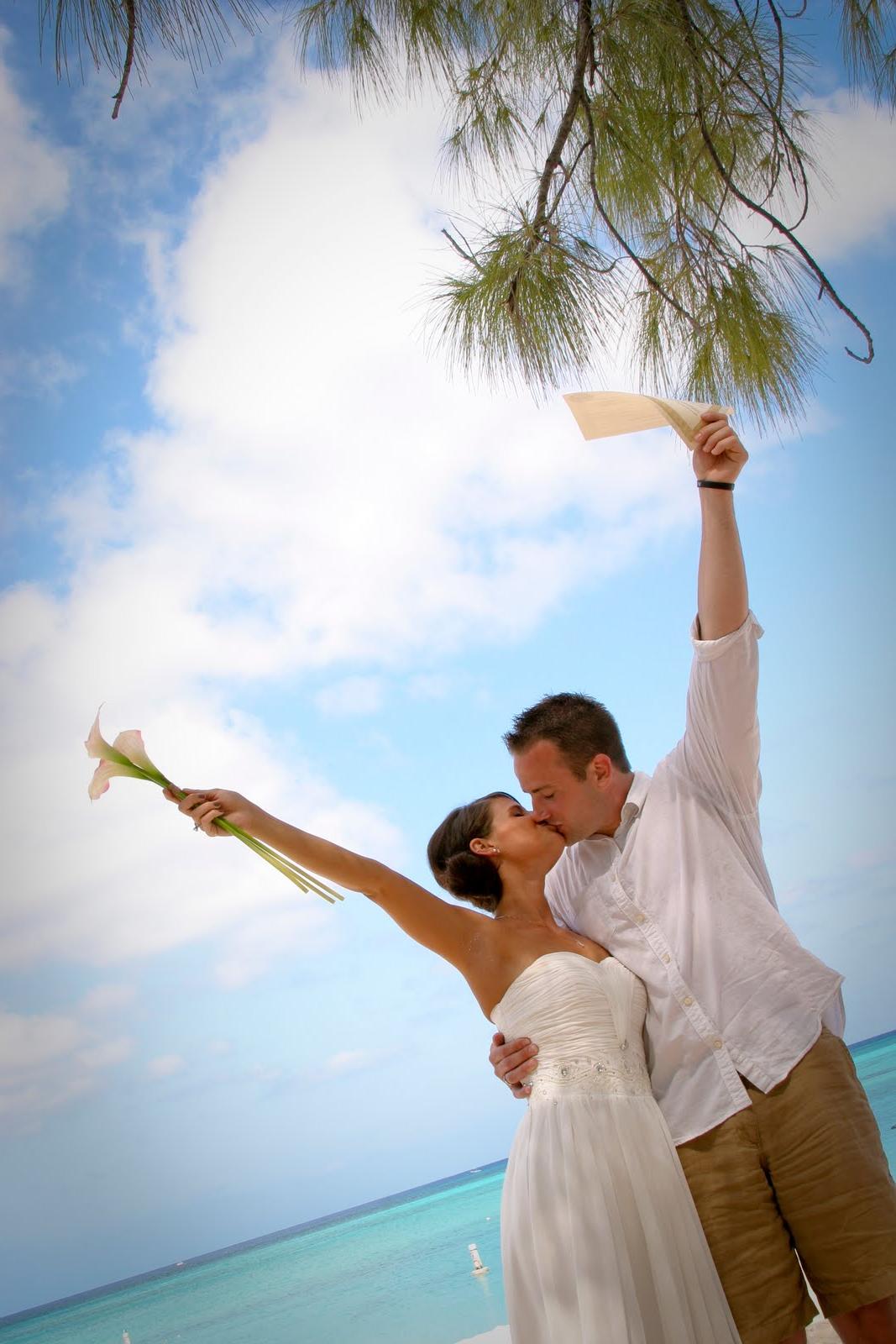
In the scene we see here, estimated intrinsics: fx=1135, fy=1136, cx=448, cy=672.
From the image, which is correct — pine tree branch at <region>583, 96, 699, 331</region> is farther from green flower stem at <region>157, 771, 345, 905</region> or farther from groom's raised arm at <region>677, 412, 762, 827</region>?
green flower stem at <region>157, 771, 345, 905</region>

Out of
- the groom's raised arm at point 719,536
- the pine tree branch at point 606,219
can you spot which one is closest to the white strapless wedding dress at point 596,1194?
the groom's raised arm at point 719,536

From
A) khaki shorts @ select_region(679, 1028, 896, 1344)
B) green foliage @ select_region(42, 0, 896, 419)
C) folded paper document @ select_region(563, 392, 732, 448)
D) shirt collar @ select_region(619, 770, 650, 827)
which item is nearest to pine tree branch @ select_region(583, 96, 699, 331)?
green foliage @ select_region(42, 0, 896, 419)

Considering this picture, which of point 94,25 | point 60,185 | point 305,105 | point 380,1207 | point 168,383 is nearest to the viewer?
point 94,25

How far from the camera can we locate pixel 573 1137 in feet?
4.83

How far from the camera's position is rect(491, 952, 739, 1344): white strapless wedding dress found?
1.38 meters

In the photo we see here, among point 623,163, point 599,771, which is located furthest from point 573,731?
point 623,163

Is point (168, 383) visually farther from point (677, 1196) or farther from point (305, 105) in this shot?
point (677, 1196)

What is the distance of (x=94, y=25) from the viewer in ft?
6.71

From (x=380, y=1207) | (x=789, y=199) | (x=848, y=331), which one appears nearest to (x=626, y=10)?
(x=789, y=199)

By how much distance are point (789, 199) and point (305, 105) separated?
2742 millimetres

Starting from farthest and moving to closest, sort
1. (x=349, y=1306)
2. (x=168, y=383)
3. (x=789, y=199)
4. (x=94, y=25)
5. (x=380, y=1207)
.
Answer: (x=380, y=1207) < (x=349, y=1306) < (x=168, y=383) < (x=789, y=199) < (x=94, y=25)

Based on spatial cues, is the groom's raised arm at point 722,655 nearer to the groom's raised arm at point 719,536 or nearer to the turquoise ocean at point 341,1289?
the groom's raised arm at point 719,536

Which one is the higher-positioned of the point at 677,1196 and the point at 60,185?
the point at 60,185

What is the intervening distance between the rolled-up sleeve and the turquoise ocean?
289 inches
